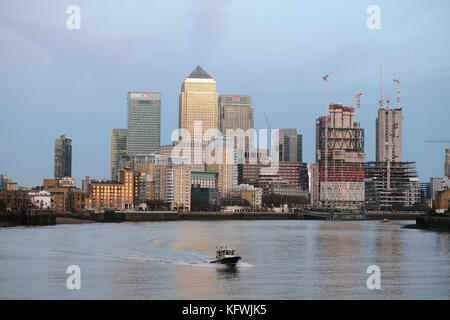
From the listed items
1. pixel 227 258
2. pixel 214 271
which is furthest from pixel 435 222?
pixel 214 271

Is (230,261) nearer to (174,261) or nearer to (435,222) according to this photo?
(174,261)

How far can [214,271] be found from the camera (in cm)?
6353

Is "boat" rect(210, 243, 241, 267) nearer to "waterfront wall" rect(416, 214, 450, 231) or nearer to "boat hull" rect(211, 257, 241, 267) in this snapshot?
"boat hull" rect(211, 257, 241, 267)

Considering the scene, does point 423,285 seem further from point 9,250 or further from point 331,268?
point 9,250

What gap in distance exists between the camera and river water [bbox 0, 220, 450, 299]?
170ft

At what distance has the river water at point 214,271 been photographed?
5184 cm

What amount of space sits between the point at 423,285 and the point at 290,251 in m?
31.6

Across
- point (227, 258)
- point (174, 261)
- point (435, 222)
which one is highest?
point (227, 258)

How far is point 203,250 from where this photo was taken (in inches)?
3310

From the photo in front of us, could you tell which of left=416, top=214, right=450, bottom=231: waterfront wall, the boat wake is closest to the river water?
the boat wake

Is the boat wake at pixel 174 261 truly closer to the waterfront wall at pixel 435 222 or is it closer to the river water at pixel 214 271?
the river water at pixel 214 271

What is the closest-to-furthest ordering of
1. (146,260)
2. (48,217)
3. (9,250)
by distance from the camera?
(146,260), (9,250), (48,217)

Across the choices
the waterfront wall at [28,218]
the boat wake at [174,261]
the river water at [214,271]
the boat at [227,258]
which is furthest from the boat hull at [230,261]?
the waterfront wall at [28,218]
